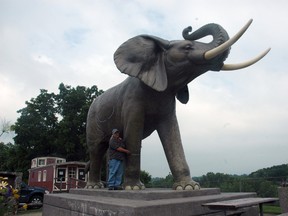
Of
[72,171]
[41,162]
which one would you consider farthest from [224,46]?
[41,162]

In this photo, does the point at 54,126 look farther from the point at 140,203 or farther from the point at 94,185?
the point at 140,203

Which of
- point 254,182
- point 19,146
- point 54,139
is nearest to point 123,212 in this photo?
point 254,182

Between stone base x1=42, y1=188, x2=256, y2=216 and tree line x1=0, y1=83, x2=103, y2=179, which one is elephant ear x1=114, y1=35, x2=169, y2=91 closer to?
stone base x1=42, y1=188, x2=256, y2=216

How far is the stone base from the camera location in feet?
10.9

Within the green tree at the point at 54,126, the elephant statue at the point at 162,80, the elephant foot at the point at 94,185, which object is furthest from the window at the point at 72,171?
the elephant statue at the point at 162,80

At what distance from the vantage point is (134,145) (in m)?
4.87

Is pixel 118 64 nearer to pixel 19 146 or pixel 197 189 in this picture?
pixel 197 189

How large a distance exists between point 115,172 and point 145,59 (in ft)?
6.15

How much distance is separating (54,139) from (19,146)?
12.4ft

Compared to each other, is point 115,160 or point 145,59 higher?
point 145,59

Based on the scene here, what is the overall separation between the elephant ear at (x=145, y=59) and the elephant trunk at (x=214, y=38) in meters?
0.50

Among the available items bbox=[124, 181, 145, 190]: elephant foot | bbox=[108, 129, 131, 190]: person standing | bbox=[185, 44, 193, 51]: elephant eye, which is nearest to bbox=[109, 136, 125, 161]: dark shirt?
bbox=[108, 129, 131, 190]: person standing

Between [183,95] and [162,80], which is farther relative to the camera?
[183,95]

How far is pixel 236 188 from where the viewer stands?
9.86m
